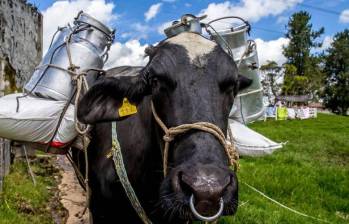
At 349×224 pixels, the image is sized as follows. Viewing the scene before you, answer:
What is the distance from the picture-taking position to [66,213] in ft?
18.9

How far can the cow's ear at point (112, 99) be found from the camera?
104 inches

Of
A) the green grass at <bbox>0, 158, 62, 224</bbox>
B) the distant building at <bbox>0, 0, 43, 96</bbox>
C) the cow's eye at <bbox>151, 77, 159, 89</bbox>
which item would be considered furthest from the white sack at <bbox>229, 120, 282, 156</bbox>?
the distant building at <bbox>0, 0, 43, 96</bbox>

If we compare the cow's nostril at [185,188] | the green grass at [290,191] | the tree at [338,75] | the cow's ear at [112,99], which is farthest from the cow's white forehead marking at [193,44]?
the tree at [338,75]

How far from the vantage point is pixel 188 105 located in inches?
89.0

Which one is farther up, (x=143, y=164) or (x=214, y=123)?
(x=214, y=123)

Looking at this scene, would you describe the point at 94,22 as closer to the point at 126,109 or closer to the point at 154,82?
the point at 126,109

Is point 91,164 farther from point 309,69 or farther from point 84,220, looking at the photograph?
point 309,69

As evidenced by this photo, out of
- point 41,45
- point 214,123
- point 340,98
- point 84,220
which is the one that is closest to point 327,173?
point 84,220

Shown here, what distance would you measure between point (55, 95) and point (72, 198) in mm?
3327

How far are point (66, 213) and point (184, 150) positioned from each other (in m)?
4.00

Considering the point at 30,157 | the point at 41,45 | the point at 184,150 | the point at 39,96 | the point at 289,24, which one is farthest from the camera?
the point at 289,24

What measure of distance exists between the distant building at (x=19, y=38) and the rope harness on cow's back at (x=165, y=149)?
3792mm

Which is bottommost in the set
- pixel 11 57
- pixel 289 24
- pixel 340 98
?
pixel 340 98

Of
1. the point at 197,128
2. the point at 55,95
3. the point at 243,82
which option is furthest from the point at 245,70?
the point at 197,128
